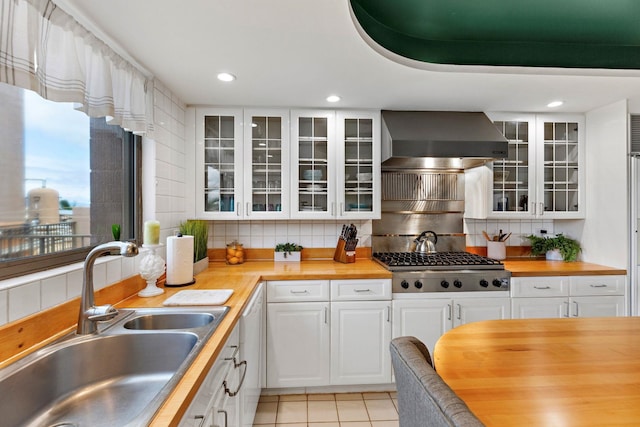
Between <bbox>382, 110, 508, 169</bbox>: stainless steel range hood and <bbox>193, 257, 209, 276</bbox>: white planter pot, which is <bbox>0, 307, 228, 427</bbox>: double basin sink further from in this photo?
Result: <bbox>382, 110, 508, 169</bbox>: stainless steel range hood

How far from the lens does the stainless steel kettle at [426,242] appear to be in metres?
2.89

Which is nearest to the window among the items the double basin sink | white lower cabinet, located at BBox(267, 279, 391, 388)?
the double basin sink

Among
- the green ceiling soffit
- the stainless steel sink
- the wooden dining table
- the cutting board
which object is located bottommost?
the stainless steel sink

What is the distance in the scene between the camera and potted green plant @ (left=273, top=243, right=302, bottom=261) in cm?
278

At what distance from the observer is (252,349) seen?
1853 millimetres

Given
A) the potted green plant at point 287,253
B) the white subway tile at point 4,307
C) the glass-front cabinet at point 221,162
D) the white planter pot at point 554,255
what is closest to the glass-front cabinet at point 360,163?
the potted green plant at point 287,253

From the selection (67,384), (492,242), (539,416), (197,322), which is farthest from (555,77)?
(67,384)

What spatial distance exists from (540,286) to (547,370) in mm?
1835

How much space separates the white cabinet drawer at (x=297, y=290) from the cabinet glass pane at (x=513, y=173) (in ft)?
5.65

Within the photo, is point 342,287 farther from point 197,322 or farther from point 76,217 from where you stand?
point 76,217

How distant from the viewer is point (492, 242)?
2.90 metres

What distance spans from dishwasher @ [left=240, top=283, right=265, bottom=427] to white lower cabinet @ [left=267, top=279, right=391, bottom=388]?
9cm

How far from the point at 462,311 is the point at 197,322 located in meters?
1.91

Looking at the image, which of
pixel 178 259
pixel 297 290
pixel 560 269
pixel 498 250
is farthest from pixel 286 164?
pixel 560 269
